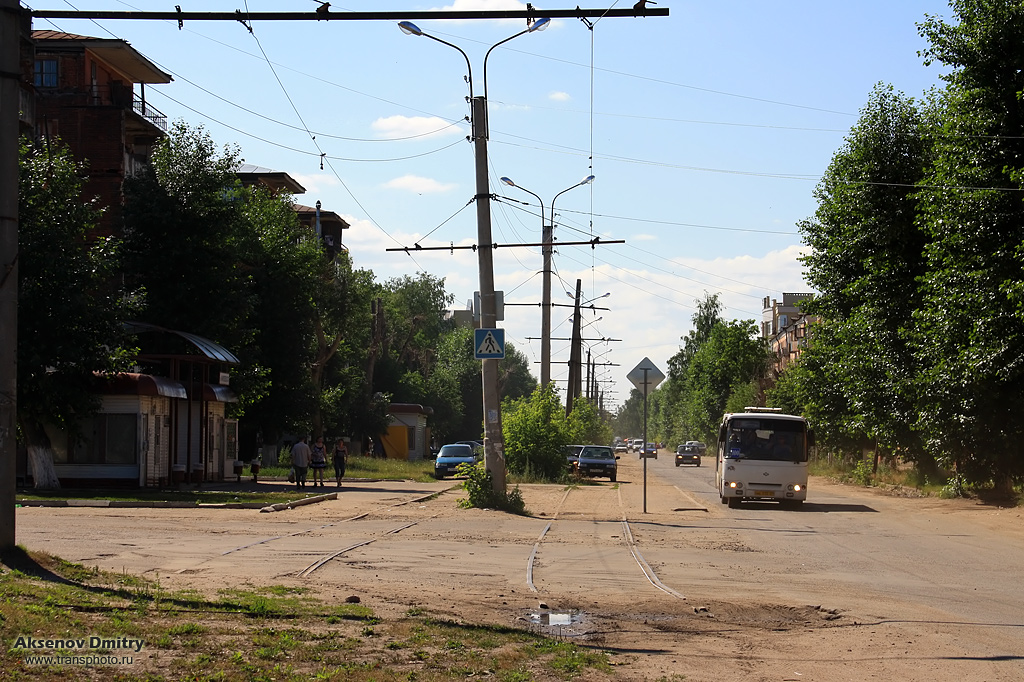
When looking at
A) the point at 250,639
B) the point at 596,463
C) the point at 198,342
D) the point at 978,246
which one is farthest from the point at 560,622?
the point at 596,463

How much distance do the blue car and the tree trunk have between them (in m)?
20.7

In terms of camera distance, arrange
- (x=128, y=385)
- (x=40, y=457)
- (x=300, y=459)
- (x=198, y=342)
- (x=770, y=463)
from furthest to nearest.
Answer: (x=300, y=459) → (x=198, y=342) → (x=128, y=385) → (x=40, y=457) → (x=770, y=463)

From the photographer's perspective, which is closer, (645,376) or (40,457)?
(645,376)

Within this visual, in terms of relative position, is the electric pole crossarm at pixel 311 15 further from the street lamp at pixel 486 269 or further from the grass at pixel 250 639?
the street lamp at pixel 486 269

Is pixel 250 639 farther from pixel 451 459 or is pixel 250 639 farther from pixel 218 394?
pixel 451 459

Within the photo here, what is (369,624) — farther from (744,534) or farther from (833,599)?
(744,534)

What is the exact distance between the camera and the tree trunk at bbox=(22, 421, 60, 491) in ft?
99.6

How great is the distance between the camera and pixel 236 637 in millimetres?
7977

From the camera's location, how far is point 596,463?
51.6m

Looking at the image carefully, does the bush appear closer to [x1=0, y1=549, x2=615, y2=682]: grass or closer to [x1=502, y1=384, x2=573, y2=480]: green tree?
[x1=0, y1=549, x2=615, y2=682]: grass

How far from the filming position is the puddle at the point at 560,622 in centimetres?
936

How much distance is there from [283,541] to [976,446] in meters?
22.0

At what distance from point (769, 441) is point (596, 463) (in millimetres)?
22368

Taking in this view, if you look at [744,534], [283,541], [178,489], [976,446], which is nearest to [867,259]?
[976,446]
